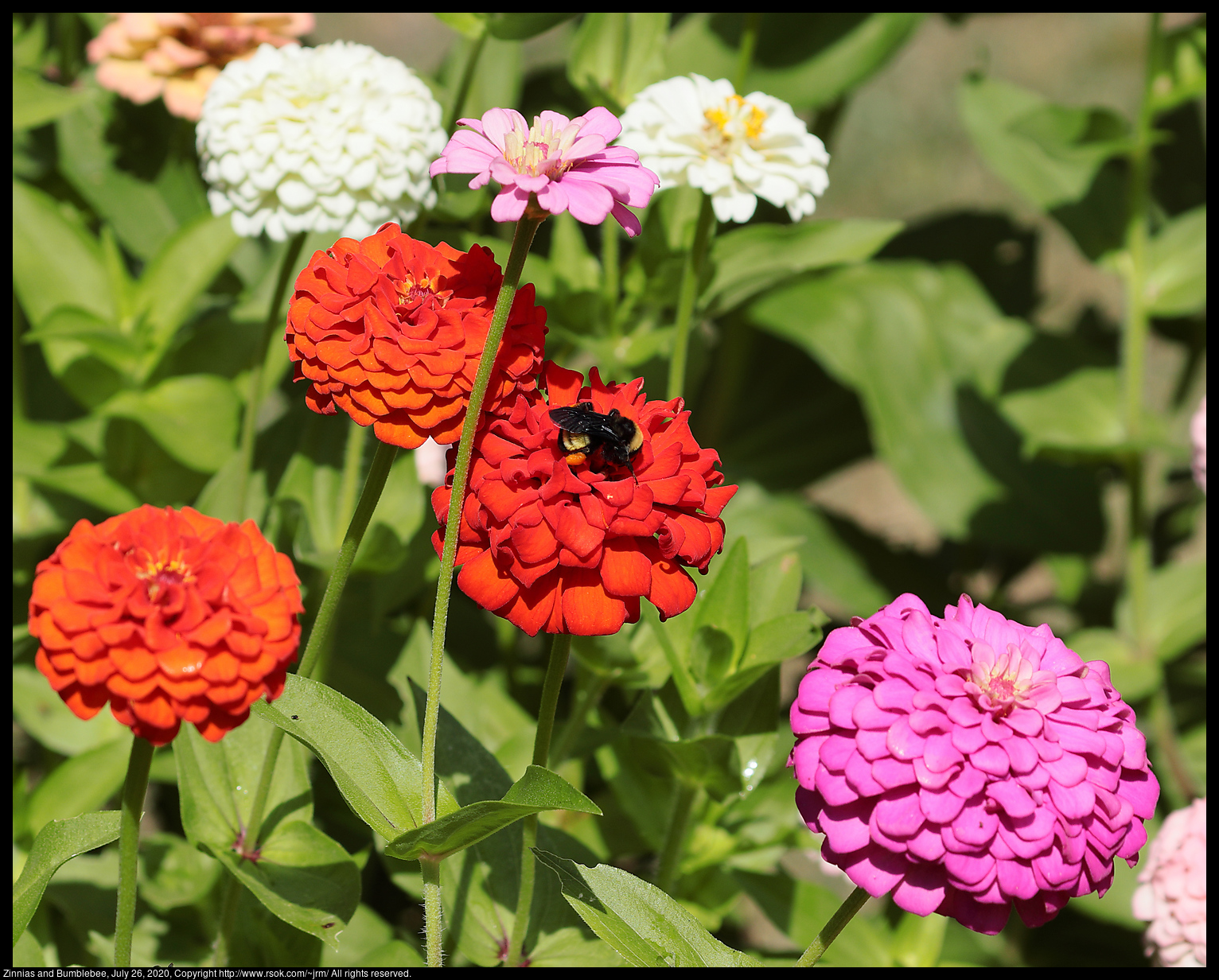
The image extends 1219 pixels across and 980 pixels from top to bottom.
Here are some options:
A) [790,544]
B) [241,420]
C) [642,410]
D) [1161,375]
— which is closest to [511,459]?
[642,410]

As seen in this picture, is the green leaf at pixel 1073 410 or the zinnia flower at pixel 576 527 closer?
the zinnia flower at pixel 576 527

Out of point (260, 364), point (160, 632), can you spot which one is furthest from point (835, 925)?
point (260, 364)

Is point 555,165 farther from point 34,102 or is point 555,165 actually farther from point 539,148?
point 34,102

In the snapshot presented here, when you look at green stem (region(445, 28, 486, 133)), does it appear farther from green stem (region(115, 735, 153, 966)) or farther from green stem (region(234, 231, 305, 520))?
green stem (region(115, 735, 153, 966))

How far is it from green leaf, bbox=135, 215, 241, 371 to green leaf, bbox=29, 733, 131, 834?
1.18 ft

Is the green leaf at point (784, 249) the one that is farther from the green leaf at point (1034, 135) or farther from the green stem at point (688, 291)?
the green leaf at point (1034, 135)

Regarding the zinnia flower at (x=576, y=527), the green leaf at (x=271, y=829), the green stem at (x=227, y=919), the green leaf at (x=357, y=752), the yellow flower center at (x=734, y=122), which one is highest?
the yellow flower center at (x=734, y=122)

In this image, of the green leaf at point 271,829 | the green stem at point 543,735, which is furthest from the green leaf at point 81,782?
the green stem at point 543,735

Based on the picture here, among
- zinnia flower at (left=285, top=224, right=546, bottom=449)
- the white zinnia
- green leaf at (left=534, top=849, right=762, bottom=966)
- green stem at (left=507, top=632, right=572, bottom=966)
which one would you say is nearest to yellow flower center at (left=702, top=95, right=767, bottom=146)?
the white zinnia

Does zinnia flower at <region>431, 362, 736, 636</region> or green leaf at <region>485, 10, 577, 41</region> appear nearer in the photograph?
zinnia flower at <region>431, 362, 736, 636</region>

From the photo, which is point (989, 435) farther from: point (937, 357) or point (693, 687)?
point (693, 687)

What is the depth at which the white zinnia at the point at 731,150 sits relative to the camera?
2.52 ft

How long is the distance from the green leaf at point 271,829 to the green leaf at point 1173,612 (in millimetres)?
882

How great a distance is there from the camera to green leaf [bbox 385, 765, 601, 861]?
0.50 metres
